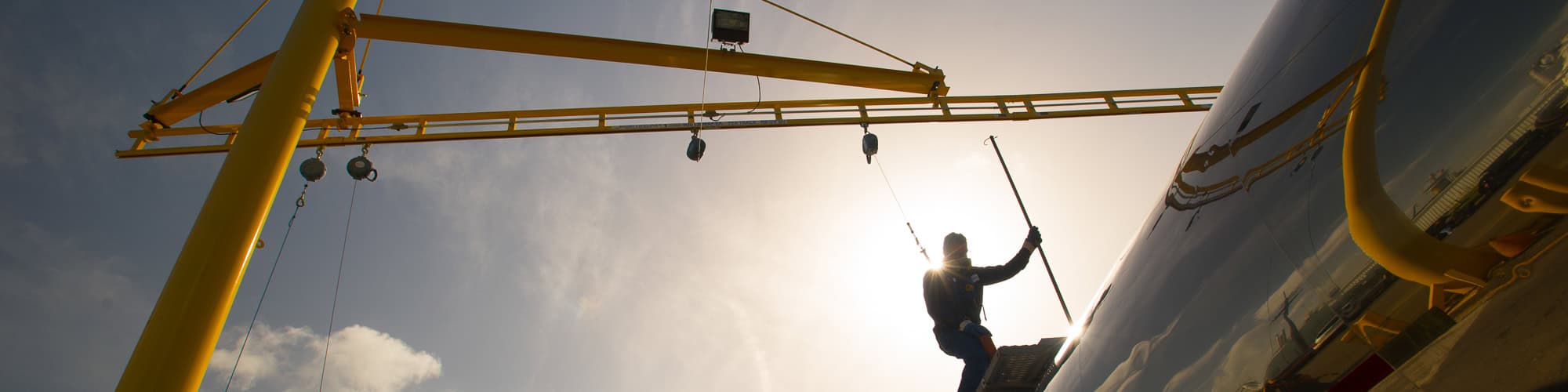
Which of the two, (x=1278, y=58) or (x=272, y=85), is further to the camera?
(x=272, y=85)

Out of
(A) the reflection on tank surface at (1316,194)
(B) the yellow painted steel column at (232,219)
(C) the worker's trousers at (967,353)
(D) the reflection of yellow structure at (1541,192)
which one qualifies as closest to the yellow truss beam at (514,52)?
(B) the yellow painted steel column at (232,219)

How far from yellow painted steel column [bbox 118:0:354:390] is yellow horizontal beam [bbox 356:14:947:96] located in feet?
3.38

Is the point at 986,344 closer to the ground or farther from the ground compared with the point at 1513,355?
farther from the ground

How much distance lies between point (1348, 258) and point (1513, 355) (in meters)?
0.17

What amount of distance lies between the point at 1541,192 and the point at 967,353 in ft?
11.8

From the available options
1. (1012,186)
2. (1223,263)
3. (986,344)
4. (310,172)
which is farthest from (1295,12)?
(310,172)

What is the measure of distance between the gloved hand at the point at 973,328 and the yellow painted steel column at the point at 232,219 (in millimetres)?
6402

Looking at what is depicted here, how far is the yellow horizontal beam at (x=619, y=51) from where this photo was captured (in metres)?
9.98

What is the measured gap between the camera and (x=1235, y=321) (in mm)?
937


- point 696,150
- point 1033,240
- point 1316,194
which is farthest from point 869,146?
point 1316,194

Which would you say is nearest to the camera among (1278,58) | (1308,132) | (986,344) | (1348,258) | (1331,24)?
(1348,258)

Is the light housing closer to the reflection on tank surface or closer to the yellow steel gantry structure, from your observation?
the yellow steel gantry structure

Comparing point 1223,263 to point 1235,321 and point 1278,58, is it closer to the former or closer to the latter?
point 1235,321

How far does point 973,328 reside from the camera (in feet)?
13.2
